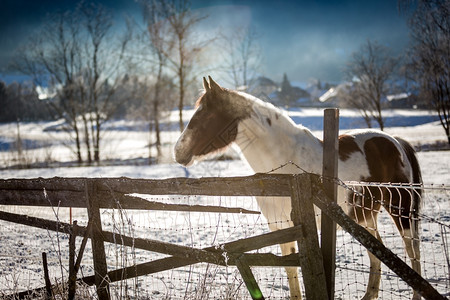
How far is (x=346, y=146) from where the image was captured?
377cm

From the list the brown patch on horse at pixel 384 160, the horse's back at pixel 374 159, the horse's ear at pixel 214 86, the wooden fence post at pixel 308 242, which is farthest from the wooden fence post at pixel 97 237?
the brown patch on horse at pixel 384 160

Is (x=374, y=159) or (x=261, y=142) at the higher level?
(x=261, y=142)

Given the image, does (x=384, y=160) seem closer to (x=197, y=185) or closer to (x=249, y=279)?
(x=249, y=279)

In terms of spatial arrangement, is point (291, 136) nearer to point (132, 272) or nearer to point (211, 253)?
point (211, 253)

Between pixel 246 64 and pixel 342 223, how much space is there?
2306 centimetres

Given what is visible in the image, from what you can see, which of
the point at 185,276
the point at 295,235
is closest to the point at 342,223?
the point at 295,235

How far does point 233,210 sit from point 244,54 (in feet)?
75.3

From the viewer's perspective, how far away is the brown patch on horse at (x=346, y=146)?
12.0 feet

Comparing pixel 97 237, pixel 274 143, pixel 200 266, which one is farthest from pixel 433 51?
pixel 97 237

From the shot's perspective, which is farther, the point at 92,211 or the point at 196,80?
the point at 196,80

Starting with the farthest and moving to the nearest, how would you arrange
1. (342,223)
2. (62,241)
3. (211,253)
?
(62,241) < (211,253) < (342,223)

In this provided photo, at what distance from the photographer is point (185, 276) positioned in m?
4.56

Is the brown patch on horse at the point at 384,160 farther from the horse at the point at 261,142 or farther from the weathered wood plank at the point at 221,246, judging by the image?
the weathered wood plank at the point at 221,246

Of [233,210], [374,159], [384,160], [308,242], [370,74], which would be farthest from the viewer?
[370,74]
